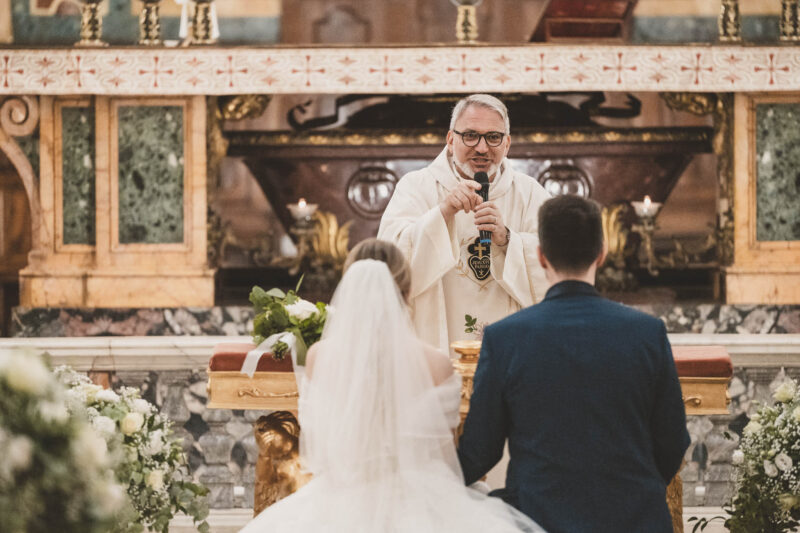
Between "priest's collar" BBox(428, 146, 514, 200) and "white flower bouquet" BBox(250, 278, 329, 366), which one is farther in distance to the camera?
"priest's collar" BBox(428, 146, 514, 200)

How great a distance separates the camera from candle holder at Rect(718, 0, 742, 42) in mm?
7816

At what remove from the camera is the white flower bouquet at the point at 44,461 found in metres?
2.54

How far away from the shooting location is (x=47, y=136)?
7.91 meters

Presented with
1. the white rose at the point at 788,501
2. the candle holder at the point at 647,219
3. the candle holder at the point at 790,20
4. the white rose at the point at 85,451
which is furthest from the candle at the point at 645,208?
the white rose at the point at 85,451

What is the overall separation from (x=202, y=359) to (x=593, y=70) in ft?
10.5

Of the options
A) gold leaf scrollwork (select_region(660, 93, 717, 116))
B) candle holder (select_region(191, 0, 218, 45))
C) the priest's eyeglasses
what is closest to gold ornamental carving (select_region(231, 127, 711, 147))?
gold leaf scrollwork (select_region(660, 93, 717, 116))

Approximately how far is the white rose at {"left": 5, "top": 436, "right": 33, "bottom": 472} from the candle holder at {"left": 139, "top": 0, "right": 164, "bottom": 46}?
552cm

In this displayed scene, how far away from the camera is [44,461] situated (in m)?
2.59

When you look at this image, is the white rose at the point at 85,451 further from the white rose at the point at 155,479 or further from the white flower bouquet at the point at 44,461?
the white rose at the point at 155,479

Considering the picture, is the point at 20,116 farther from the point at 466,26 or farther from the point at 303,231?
the point at 466,26

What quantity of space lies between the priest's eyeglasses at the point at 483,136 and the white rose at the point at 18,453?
2.66 metres

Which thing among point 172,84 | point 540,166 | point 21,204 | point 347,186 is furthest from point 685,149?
point 21,204

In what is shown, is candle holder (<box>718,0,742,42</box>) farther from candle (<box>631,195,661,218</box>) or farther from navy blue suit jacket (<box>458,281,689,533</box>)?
navy blue suit jacket (<box>458,281,689,533</box>)

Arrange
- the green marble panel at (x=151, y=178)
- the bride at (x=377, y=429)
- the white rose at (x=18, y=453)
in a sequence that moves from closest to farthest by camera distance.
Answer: the white rose at (x=18, y=453), the bride at (x=377, y=429), the green marble panel at (x=151, y=178)
